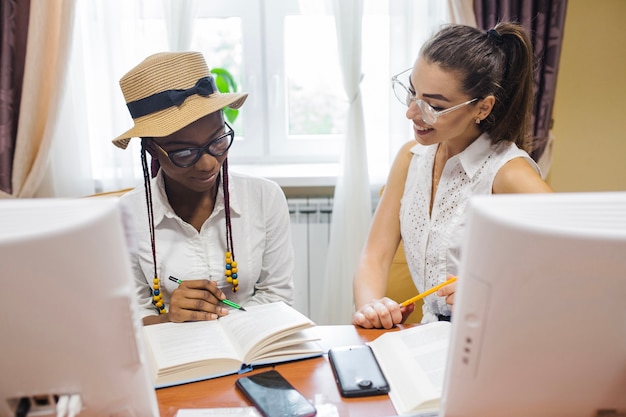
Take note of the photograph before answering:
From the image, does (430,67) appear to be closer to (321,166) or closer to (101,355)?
(101,355)

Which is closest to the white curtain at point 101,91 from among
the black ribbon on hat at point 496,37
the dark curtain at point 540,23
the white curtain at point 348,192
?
the white curtain at point 348,192

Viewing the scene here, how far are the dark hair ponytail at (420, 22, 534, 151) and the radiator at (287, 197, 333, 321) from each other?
113cm

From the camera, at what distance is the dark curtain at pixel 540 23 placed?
7.05 ft

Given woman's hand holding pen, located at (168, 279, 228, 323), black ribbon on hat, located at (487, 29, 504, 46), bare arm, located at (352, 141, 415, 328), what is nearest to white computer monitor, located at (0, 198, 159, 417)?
woman's hand holding pen, located at (168, 279, 228, 323)

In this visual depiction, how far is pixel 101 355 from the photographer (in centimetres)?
62

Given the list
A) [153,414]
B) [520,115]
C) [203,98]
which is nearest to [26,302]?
[153,414]

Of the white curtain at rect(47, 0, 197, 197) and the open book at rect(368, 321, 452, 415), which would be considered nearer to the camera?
A: the open book at rect(368, 321, 452, 415)

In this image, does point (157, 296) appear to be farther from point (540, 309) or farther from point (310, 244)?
point (310, 244)

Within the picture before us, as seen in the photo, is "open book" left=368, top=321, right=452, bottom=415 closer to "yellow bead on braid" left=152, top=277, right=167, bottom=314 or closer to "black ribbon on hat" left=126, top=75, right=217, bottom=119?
"yellow bead on braid" left=152, top=277, right=167, bottom=314

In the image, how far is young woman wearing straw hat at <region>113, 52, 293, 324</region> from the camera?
4.15ft

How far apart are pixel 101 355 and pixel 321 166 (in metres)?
1.98

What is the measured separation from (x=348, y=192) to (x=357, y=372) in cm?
137

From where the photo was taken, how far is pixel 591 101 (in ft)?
7.73

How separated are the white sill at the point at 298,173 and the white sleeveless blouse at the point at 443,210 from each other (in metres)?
0.84
